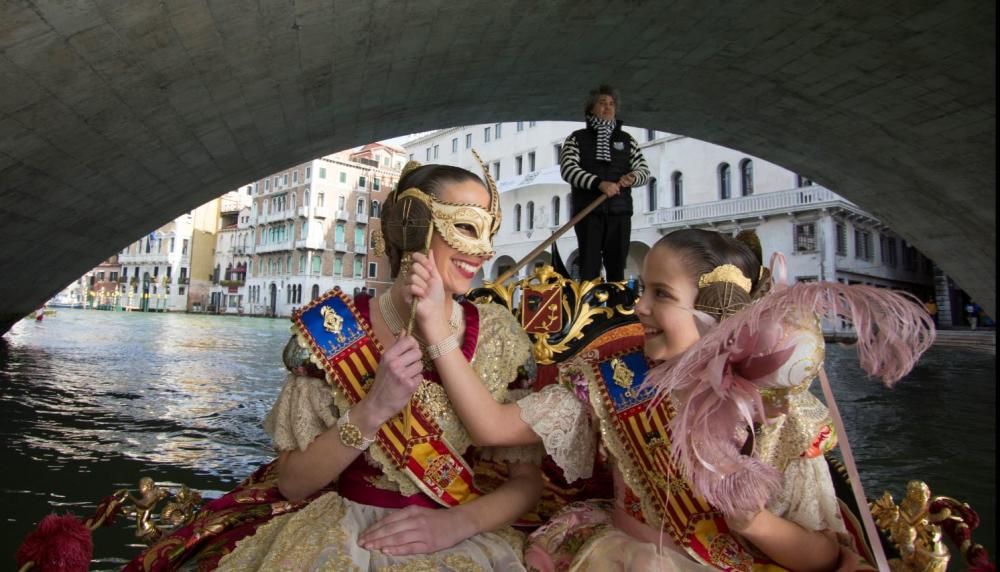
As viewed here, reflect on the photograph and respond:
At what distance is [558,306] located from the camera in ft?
9.16

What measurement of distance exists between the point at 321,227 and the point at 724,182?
3826cm

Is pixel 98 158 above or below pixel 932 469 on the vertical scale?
above

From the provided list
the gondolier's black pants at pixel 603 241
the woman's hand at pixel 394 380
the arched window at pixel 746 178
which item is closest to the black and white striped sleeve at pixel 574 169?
the gondolier's black pants at pixel 603 241

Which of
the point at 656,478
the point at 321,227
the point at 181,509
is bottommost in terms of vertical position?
the point at 181,509

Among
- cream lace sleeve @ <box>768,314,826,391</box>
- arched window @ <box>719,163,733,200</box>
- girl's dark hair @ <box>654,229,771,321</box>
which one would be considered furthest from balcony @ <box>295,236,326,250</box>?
cream lace sleeve @ <box>768,314,826,391</box>

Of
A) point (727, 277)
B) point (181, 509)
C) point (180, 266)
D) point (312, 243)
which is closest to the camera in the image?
point (727, 277)

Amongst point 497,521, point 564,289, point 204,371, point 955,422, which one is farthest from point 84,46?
point 955,422

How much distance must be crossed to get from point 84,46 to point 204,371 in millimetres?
6623

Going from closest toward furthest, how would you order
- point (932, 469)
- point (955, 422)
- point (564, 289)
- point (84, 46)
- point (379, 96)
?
point (564, 289), point (932, 469), point (84, 46), point (955, 422), point (379, 96)

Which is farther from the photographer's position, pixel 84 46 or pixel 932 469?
pixel 84 46

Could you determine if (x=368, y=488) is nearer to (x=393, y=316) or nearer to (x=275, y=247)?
(x=393, y=316)

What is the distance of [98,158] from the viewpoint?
7.44m

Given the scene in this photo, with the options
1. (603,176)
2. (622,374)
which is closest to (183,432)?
(603,176)

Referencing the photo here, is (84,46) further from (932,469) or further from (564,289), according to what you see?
(932,469)
